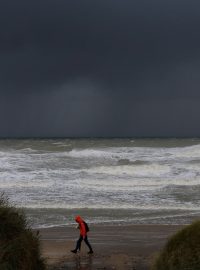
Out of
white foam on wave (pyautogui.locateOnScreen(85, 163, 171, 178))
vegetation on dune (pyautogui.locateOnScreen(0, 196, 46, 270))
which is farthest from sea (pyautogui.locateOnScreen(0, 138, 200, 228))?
vegetation on dune (pyautogui.locateOnScreen(0, 196, 46, 270))

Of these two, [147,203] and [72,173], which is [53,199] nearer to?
[147,203]

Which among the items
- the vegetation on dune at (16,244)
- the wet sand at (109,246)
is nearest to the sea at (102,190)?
the wet sand at (109,246)

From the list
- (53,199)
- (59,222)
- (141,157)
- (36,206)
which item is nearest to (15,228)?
(59,222)

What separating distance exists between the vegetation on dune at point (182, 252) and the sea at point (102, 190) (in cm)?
823

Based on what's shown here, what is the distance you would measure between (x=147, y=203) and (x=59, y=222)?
18.2 feet

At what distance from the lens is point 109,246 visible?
15.3 meters

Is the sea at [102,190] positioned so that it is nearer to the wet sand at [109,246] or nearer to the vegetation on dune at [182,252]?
the wet sand at [109,246]

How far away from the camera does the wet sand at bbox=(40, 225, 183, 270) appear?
13156 millimetres

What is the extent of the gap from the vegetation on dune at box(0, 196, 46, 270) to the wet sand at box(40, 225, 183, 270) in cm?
385

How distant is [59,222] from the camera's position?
19047 millimetres

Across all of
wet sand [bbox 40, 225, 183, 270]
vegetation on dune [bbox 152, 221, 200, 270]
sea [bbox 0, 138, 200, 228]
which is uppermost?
vegetation on dune [bbox 152, 221, 200, 270]

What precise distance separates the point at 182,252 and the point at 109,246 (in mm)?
7612

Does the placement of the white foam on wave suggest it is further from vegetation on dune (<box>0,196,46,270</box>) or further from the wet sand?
vegetation on dune (<box>0,196,46,270</box>)

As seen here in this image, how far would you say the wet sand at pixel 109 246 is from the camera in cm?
1316
